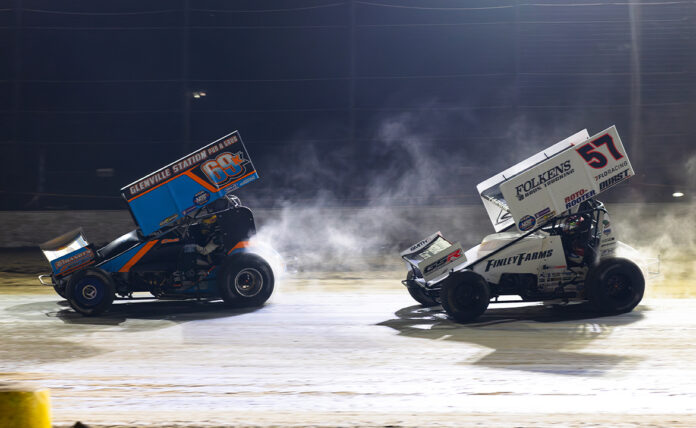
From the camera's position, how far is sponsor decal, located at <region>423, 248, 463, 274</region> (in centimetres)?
964

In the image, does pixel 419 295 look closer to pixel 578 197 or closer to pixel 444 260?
pixel 444 260

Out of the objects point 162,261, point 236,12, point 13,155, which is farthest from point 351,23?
point 162,261

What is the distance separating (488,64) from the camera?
2148cm

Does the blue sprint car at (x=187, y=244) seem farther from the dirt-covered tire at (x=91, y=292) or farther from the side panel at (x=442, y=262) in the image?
the side panel at (x=442, y=262)

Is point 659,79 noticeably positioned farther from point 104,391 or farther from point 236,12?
point 104,391

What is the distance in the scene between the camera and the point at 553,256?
9805mm

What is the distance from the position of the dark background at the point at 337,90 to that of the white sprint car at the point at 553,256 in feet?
36.6

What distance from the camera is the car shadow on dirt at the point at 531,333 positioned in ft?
24.2

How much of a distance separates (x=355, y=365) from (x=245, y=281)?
13.4 feet

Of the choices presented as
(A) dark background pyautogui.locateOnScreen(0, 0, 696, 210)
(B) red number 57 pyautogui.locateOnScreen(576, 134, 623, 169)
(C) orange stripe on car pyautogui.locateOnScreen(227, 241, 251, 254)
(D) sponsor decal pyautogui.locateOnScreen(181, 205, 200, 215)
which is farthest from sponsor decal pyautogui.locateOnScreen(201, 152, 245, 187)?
(A) dark background pyautogui.locateOnScreen(0, 0, 696, 210)

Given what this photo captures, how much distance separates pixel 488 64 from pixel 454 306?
13.6m

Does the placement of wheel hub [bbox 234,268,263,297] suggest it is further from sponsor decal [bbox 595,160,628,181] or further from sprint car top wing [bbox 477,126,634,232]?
sponsor decal [bbox 595,160,628,181]

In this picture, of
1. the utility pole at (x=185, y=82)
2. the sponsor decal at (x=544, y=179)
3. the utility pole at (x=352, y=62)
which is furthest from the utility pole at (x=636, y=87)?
the utility pole at (x=185, y=82)

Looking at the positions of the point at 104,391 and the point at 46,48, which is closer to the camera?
the point at 104,391
